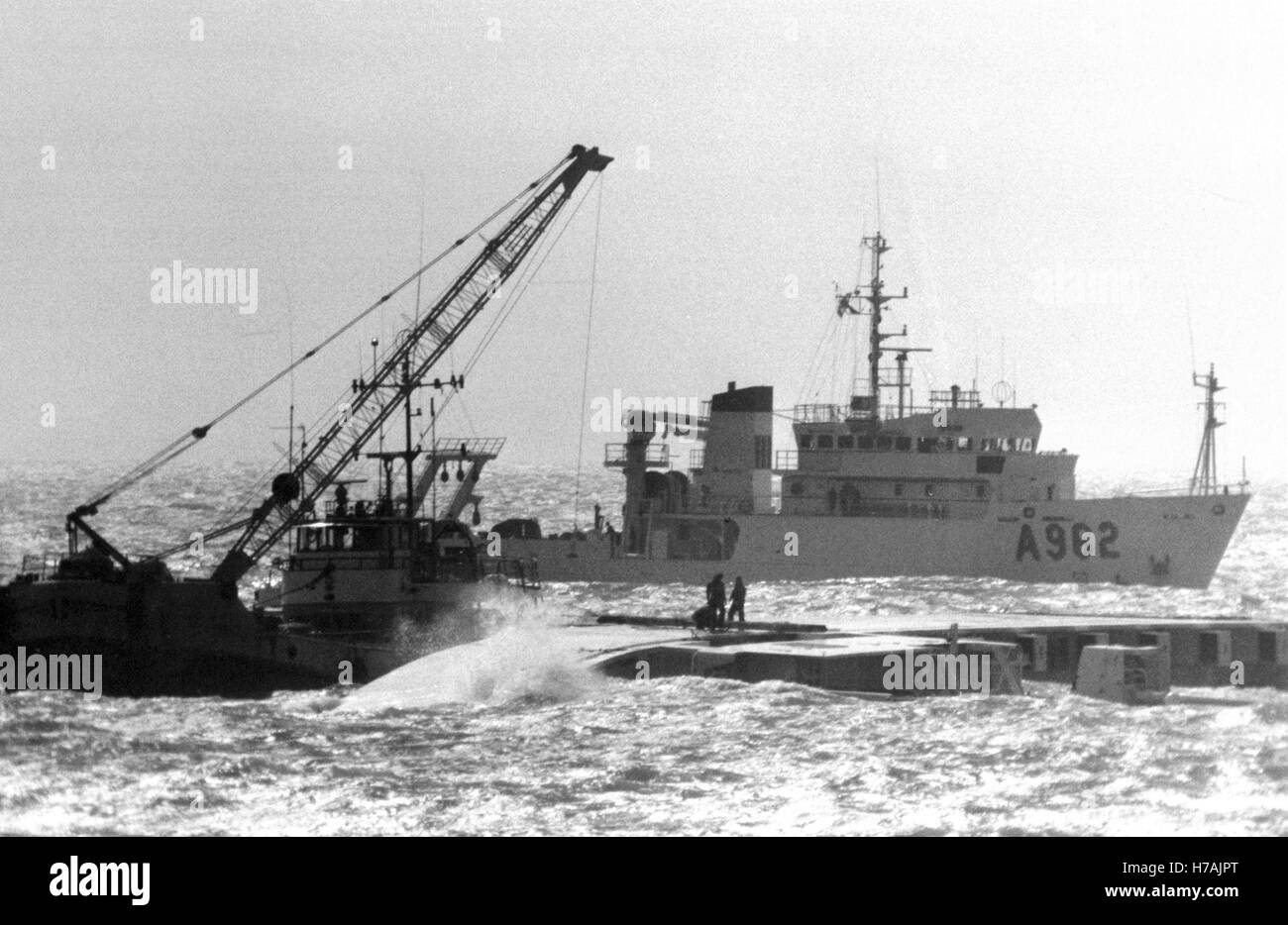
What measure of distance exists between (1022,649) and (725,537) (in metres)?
33.3

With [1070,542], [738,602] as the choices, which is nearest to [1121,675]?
[738,602]

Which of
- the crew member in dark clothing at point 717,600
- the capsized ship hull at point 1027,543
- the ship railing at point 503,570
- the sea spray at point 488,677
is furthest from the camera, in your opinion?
the capsized ship hull at point 1027,543

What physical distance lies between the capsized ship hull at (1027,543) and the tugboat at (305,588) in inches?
826

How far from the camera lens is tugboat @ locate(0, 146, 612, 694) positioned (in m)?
38.5

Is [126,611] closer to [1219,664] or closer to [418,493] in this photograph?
[418,493]

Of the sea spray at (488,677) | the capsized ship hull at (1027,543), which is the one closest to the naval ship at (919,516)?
the capsized ship hull at (1027,543)

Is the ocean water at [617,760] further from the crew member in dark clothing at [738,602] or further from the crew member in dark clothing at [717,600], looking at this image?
the crew member in dark clothing at [738,602]

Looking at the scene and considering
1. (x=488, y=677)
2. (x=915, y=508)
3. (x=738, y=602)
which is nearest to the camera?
(x=488, y=677)

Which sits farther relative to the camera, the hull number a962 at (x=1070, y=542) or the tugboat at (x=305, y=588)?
the hull number a962 at (x=1070, y=542)

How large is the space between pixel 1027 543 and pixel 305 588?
34.0 meters

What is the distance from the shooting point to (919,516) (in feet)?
232

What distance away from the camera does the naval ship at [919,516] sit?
7031cm

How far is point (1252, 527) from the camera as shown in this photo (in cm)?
14500

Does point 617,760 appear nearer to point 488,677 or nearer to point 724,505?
point 488,677
